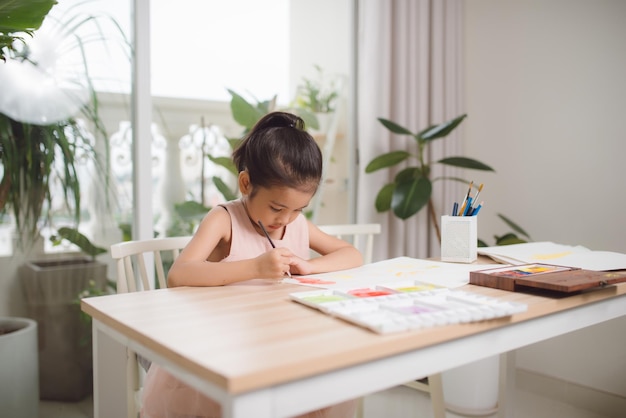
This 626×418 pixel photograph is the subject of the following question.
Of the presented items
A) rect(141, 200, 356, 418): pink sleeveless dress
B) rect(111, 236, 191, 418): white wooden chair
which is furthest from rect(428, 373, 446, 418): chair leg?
rect(111, 236, 191, 418): white wooden chair

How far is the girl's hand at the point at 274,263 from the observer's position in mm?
1140

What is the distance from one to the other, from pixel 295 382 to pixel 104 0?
1798 millimetres

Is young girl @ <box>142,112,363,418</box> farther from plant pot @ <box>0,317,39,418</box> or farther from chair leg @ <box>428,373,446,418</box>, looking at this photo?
plant pot @ <box>0,317,39,418</box>

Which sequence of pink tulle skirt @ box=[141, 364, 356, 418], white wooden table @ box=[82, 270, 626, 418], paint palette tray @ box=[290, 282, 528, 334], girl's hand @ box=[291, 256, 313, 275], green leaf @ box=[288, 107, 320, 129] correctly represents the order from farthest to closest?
green leaf @ box=[288, 107, 320, 129] → girl's hand @ box=[291, 256, 313, 275] → pink tulle skirt @ box=[141, 364, 356, 418] → paint palette tray @ box=[290, 282, 528, 334] → white wooden table @ box=[82, 270, 626, 418]

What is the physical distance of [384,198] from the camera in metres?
2.44

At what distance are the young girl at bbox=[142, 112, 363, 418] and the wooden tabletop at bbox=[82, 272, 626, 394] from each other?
9 centimetres

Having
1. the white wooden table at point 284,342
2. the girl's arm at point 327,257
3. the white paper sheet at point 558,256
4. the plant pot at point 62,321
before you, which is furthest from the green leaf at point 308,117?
the white wooden table at point 284,342

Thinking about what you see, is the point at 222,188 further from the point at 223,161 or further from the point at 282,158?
the point at 282,158

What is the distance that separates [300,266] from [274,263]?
0.17 meters

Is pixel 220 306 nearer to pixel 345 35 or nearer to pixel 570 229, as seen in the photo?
pixel 570 229

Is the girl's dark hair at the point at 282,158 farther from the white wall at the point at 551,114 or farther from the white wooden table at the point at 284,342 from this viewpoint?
the white wall at the point at 551,114

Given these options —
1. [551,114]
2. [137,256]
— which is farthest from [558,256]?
[551,114]

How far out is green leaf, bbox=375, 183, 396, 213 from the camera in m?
2.44

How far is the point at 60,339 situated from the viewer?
1952 mm
